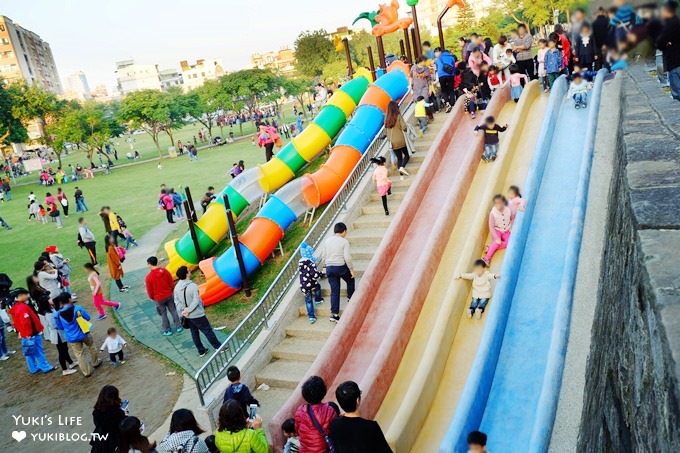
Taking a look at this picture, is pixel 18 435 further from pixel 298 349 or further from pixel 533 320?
pixel 533 320

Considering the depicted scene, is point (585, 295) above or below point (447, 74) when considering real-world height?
below

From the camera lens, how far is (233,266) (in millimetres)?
11508

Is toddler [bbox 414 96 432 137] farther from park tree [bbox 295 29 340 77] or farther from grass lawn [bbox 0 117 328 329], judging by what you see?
park tree [bbox 295 29 340 77]

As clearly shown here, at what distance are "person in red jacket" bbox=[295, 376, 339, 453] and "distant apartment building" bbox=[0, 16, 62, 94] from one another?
82.5 metres

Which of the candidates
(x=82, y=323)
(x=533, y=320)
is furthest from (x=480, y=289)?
(x=82, y=323)

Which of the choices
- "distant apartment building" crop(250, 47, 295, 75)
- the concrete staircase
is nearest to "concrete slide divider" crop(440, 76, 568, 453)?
the concrete staircase

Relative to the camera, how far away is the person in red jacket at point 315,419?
4.98m

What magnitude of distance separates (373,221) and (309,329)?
9.12ft

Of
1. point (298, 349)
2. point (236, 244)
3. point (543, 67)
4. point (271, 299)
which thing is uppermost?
point (543, 67)

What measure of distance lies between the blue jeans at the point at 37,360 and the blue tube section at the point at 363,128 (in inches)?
316

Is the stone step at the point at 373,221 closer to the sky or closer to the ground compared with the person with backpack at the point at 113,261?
closer to the sky

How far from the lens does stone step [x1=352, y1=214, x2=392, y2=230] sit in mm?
10266

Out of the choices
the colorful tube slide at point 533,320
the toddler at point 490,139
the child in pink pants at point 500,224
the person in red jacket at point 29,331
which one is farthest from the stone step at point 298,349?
the toddler at point 490,139

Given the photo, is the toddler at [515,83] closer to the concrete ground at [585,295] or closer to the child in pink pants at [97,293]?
the concrete ground at [585,295]
